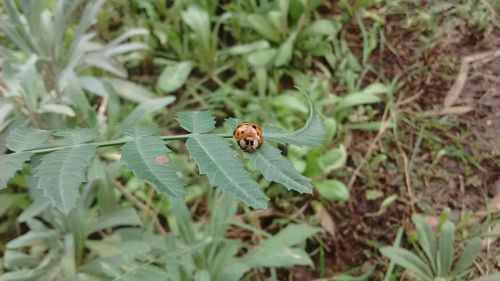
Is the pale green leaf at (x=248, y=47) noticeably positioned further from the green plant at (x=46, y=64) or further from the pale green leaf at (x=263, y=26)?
the green plant at (x=46, y=64)

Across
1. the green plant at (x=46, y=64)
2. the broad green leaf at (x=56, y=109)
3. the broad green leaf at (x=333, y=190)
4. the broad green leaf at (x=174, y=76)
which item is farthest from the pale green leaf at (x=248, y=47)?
the broad green leaf at (x=56, y=109)

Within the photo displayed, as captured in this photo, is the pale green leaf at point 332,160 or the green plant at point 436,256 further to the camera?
the pale green leaf at point 332,160

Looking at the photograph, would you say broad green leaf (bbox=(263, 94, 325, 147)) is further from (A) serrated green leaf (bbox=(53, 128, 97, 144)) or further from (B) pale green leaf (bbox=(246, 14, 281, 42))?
(B) pale green leaf (bbox=(246, 14, 281, 42))

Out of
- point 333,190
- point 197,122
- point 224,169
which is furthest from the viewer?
point 333,190

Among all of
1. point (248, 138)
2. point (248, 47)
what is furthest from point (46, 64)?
point (248, 138)

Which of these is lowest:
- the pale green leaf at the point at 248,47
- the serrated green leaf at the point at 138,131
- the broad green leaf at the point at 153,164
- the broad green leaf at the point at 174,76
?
the broad green leaf at the point at 174,76

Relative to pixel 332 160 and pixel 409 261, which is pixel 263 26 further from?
pixel 409 261

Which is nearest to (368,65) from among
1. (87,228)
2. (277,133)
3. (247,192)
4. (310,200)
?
(310,200)

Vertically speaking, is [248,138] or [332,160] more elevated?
[248,138]
